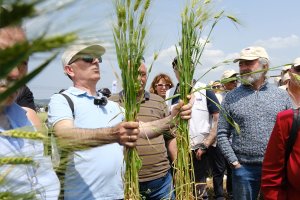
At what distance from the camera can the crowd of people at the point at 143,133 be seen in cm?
64

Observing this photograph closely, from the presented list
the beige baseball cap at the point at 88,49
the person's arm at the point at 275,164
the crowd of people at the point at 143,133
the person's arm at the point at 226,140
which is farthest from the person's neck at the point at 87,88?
the beige baseball cap at the point at 88,49

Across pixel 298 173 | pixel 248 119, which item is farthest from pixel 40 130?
pixel 248 119

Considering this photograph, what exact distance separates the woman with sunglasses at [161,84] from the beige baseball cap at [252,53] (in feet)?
5.75

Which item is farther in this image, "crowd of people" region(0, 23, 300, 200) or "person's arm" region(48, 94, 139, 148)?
"person's arm" region(48, 94, 139, 148)

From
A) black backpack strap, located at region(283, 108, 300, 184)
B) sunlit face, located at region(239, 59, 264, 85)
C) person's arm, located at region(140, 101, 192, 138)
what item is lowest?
black backpack strap, located at region(283, 108, 300, 184)

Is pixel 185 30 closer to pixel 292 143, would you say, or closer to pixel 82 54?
pixel 292 143

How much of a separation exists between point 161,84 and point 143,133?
2632 mm

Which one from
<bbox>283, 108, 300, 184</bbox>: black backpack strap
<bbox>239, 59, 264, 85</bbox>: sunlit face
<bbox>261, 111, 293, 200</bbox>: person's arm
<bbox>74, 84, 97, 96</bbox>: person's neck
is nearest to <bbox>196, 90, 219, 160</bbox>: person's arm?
<bbox>239, 59, 264, 85</bbox>: sunlit face

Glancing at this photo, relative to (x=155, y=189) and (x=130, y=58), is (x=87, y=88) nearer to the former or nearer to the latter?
(x=130, y=58)

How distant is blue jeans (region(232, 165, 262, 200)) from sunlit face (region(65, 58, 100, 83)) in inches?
61.2

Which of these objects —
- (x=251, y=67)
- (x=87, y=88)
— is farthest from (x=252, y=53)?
(x=87, y=88)

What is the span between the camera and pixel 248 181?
344 cm

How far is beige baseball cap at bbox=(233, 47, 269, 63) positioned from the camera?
3.50 meters

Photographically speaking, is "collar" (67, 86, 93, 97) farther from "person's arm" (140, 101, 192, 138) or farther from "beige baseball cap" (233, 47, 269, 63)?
"beige baseball cap" (233, 47, 269, 63)
